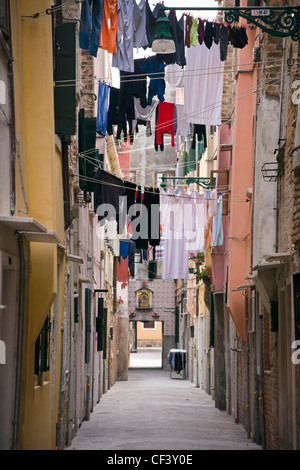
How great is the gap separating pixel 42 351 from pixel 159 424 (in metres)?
8.61

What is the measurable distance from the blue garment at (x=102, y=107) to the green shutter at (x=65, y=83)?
5847mm

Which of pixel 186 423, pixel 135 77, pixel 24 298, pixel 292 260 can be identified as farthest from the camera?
pixel 186 423

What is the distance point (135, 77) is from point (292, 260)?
747 centimetres

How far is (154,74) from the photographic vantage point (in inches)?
681

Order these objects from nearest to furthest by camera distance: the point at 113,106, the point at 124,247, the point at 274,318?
the point at 274,318 < the point at 113,106 < the point at 124,247

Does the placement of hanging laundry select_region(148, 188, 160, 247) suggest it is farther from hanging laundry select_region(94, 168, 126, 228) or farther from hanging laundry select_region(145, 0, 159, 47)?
hanging laundry select_region(145, 0, 159, 47)

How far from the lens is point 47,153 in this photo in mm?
10594

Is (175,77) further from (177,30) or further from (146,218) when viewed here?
(146,218)

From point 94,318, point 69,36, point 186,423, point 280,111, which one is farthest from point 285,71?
point 94,318

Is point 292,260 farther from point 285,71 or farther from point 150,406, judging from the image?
point 150,406

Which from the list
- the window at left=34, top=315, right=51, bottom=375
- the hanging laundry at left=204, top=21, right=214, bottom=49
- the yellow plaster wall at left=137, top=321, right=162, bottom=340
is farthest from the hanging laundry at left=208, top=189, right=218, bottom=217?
the yellow plaster wall at left=137, top=321, right=162, bottom=340

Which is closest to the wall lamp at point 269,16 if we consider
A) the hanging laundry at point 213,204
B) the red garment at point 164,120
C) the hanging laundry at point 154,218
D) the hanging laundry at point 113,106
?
the hanging laundry at point 113,106

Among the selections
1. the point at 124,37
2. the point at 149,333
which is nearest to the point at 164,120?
the point at 124,37

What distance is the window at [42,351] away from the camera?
11.1m
